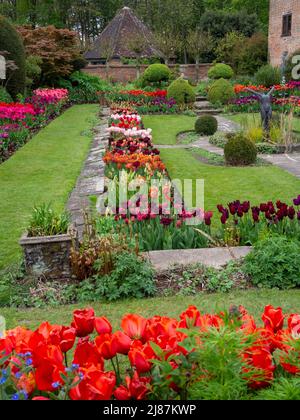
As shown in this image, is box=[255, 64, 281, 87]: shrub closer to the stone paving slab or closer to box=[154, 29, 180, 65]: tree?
box=[154, 29, 180, 65]: tree

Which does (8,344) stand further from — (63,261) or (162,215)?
(162,215)

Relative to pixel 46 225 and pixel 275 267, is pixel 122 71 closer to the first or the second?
pixel 46 225

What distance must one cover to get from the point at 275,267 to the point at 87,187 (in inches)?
169

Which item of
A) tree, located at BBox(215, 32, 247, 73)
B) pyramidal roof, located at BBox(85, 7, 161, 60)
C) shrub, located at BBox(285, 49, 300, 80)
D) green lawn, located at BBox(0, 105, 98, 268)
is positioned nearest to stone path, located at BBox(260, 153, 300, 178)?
green lawn, located at BBox(0, 105, 98, 268)

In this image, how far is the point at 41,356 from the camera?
5.32 feet

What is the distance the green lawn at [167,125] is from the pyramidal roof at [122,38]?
51.9ft

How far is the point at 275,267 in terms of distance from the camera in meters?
4.49

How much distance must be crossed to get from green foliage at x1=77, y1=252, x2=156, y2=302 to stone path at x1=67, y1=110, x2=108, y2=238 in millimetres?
1035

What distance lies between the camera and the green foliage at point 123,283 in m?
4.27

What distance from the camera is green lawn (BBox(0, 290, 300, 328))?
3.90m

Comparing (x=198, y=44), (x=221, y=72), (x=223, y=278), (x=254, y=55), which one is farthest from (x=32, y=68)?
(x=223, y=278)

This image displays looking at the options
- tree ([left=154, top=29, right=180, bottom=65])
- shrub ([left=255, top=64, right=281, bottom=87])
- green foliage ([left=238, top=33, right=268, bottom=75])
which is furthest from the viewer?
tree ([left=154, top=29, right=180, bottom=65])

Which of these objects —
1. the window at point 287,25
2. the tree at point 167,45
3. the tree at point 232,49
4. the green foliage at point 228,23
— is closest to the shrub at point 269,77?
the window at point 287,25

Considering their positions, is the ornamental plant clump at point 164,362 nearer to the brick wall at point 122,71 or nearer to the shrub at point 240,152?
the shrub at point 240,152
